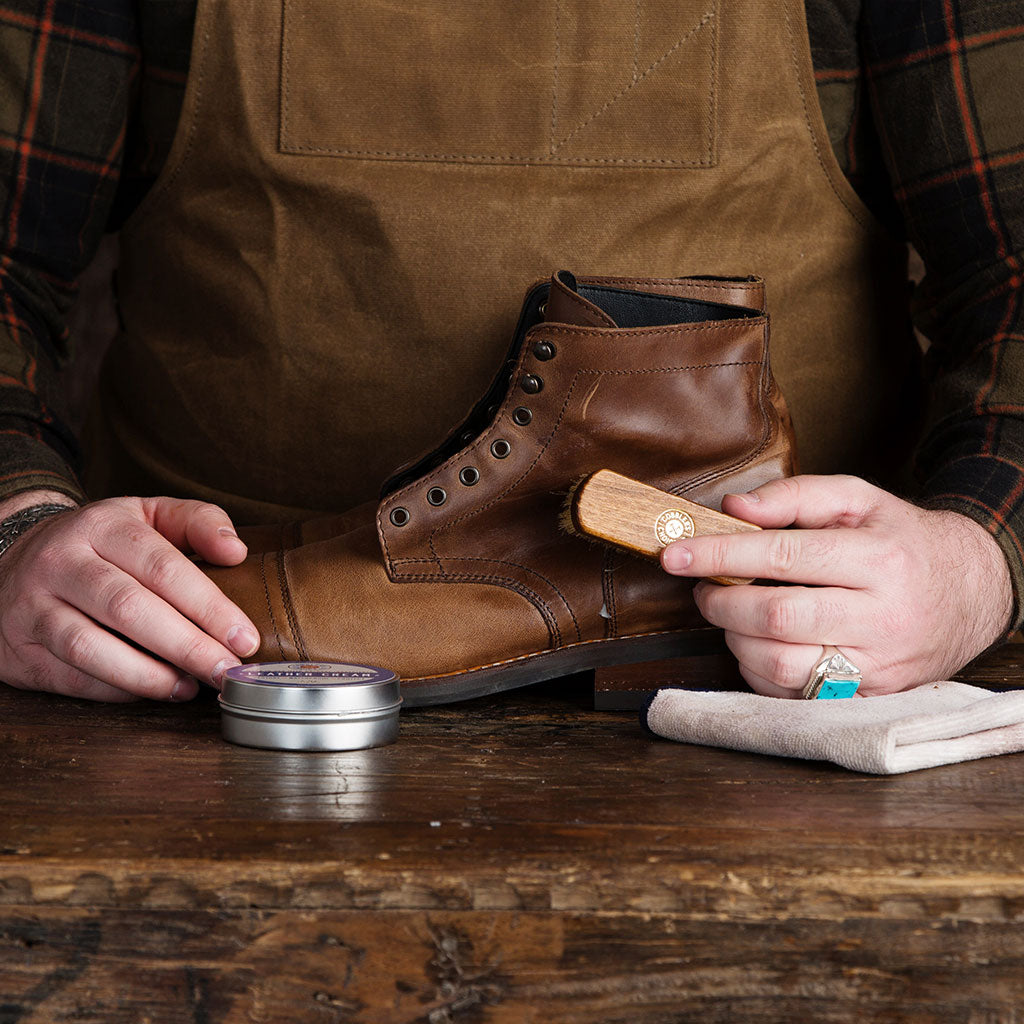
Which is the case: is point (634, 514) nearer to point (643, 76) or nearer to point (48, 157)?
point (643, 76)

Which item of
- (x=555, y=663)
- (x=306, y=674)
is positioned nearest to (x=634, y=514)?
(x=555, y=663)

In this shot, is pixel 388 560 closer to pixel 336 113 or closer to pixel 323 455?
pixel 323 455

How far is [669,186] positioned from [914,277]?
0.65 m

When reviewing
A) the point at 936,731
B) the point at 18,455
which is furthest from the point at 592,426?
the point at 18,455

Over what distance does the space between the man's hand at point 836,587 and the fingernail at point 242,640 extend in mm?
347

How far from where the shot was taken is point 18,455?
4.01ft

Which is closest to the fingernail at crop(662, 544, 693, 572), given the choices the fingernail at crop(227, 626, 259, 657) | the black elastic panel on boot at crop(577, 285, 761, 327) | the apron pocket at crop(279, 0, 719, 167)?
the black elastic panel on boot at crop(577, 285, 761, 327)

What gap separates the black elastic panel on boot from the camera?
3.31 feet

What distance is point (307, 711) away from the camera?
0.84 metres

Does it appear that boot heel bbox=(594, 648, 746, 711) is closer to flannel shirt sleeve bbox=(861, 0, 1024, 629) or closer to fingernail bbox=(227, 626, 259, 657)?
fingernail bbox=(227, 626, 259, 657)

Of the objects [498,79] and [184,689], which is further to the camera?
[498,79]

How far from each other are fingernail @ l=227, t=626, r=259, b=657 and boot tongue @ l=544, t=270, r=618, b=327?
1.19ft

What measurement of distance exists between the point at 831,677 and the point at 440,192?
27.8 inches

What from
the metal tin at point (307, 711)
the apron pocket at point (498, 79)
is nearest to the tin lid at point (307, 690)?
the metal tin at point (307, 711)
